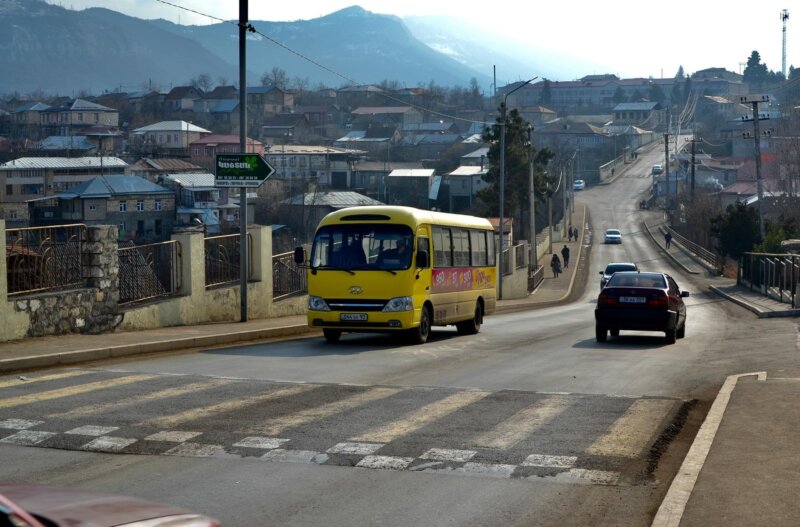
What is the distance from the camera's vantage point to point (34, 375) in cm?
1521

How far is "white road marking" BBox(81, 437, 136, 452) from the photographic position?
33.6 feet

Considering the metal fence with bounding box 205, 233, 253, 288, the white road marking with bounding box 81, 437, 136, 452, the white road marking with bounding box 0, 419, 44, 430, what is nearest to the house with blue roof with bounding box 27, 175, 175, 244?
the metal fence with bounding box 205, 233, 253, 288

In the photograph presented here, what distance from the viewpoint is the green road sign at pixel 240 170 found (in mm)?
23594

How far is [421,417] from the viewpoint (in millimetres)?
12109

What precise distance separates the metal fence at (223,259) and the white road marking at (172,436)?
13876 millimetres

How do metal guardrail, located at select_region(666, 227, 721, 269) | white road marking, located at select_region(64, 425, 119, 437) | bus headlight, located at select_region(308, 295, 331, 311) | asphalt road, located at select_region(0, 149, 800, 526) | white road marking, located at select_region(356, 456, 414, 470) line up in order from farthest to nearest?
metal guardrail, located at select_region(666, 227, 721, 269)
bus headlight, located at select_region(308, 295, 331, 311)
white road marking, located at select_region(64, 425, 119, 437)
white road marking, located at select_region(356, 456, 414, 470)
asphalt road, located at select_region(0, 149, 800, 526)

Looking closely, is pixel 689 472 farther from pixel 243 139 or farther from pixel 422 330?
pixel 243 139

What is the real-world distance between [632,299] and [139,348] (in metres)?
10.5

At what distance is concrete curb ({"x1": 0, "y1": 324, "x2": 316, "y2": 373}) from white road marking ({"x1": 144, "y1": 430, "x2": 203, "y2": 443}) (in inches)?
221

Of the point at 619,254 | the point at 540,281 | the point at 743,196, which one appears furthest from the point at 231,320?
the point at 743,196

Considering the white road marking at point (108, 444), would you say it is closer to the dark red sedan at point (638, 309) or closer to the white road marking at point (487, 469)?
the white road marking at point (487, 469)

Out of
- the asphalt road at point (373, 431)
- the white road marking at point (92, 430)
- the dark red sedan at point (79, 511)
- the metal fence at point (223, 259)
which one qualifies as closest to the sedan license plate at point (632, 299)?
the asphalt road at point (373, 431)

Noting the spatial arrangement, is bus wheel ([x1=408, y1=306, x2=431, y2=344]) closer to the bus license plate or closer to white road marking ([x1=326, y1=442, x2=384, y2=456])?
the bus license plate

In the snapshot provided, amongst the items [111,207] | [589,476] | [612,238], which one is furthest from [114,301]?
[612,238]
